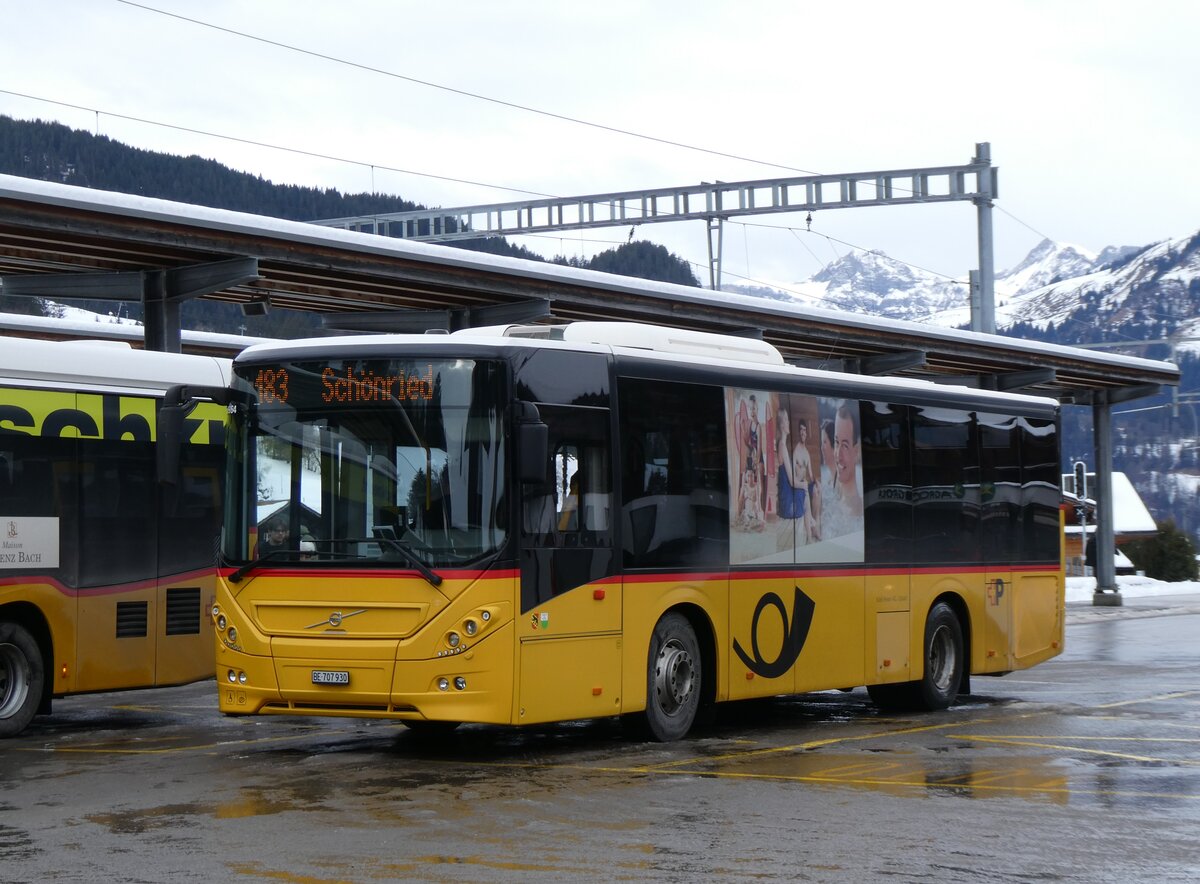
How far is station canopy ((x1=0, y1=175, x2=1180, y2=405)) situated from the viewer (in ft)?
64.4

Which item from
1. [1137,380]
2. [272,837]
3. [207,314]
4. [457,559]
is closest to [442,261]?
[457,559]

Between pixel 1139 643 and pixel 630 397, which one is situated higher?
pixel 630 397

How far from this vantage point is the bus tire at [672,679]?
13109 mm

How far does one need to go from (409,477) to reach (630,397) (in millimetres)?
2115

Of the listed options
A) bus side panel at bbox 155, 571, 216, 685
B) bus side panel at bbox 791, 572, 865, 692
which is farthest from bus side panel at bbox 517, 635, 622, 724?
bus side panel at bbox 155, 571, 216, 685

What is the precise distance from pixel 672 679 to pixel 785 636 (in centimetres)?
159

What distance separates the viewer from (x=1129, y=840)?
888cm

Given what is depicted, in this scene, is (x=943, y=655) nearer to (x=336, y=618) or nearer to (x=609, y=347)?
(x=609, y=347)

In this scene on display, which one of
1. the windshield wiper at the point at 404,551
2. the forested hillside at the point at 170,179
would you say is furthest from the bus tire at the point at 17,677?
the forested hillside at the point at 170,179

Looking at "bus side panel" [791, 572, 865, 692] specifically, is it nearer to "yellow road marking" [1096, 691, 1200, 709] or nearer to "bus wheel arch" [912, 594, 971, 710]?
"bus wheel arch" [912, 594, 971, 710]

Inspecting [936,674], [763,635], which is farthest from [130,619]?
[936,674]

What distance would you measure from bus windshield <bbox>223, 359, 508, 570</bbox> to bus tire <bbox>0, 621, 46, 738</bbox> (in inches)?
108

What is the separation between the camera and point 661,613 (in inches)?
520

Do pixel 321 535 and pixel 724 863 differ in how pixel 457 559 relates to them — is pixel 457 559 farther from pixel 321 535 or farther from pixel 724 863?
pixel 724 863
